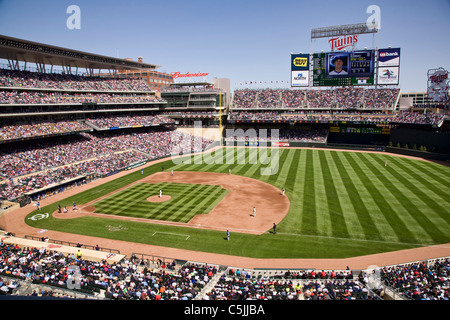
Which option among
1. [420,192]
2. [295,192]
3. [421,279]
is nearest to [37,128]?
[295,192]

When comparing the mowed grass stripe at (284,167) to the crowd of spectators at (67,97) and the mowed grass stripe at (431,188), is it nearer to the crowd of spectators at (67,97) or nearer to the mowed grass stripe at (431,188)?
the mowed grass stripe at (431,188)

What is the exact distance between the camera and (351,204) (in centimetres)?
2966

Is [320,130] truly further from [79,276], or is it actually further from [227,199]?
[79,276]

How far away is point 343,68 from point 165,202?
169 feet

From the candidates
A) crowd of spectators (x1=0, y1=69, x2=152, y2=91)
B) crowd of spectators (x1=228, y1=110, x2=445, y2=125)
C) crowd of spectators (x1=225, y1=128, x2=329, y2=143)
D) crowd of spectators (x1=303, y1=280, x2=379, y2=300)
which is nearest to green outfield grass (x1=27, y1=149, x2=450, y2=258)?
crowd of spectators (x1=303, y1=280, x2=379, y2=300)

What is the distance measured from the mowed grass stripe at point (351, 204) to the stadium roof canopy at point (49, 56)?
39.8 metres

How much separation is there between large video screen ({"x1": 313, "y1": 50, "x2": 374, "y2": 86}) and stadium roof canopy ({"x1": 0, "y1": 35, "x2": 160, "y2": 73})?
4077 cm

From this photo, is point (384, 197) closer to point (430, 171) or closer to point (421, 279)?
point (430, 171)

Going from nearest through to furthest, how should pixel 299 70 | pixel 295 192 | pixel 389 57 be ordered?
pixel 295 192
pixel 389 57
pixel 299 70

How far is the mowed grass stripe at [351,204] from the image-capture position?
24250 millimetres

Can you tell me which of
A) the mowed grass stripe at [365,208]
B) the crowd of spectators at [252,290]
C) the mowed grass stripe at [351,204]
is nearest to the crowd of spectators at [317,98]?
the mowed grass stripe at [351,204]

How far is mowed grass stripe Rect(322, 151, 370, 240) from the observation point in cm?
2425

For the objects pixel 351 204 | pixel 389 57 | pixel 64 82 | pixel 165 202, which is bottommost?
pixel 165 202
